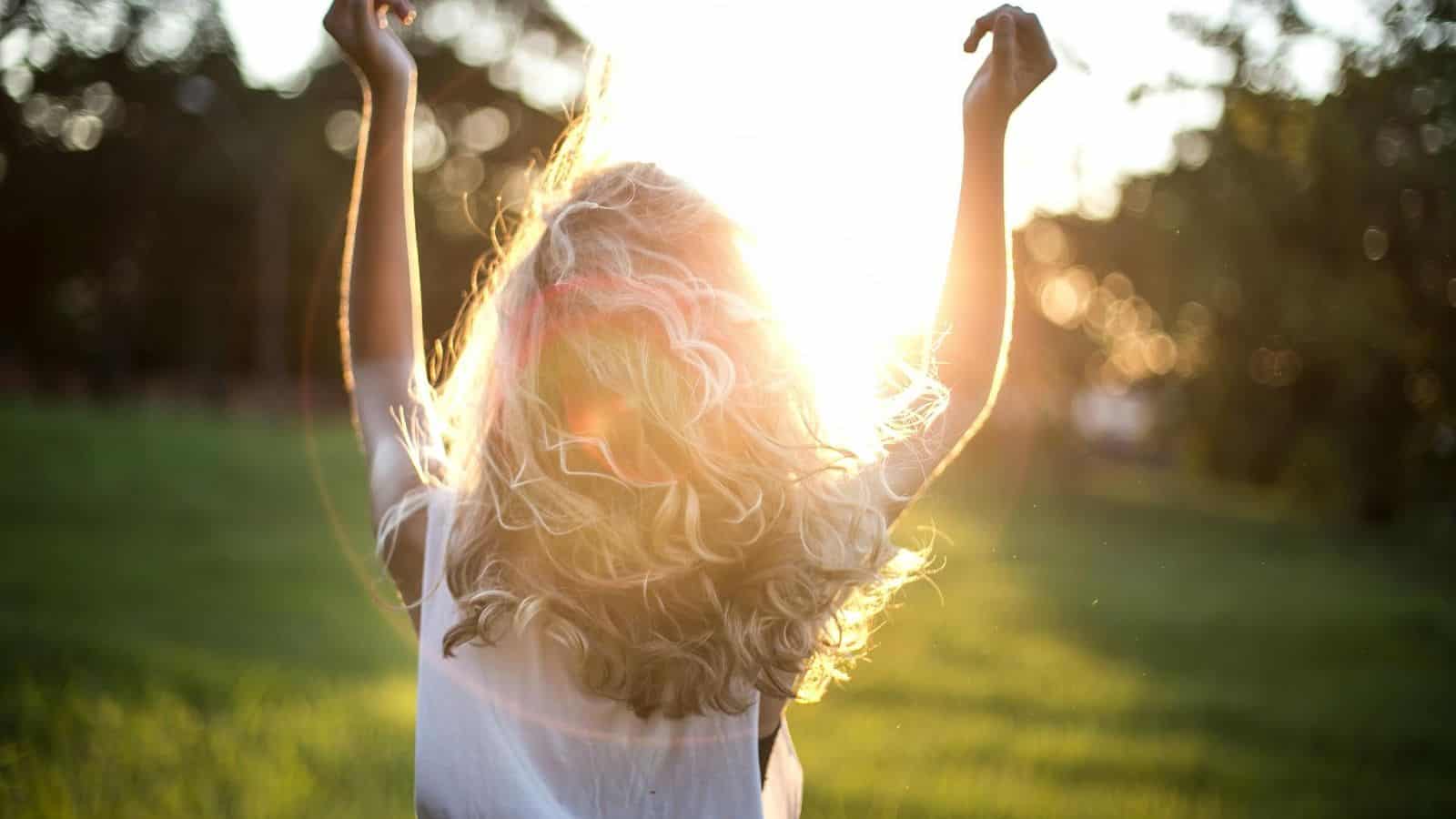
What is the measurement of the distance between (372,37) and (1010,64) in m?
0.84

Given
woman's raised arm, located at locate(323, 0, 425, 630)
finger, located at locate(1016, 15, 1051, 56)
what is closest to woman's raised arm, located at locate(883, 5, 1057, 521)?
finger, located at locate(1016, 15, 1051, 56)

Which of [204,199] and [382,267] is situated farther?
[204,199]

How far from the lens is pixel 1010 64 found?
1.65 meters

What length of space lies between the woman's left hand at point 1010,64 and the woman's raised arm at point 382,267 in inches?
29.7

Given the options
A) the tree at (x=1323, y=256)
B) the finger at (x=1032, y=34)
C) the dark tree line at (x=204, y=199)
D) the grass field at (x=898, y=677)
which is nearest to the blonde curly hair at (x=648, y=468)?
the finger at (x=1032, y=34)

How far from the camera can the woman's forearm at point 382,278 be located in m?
1.68

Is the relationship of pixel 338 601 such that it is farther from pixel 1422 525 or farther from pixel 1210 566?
pixel 1422 525

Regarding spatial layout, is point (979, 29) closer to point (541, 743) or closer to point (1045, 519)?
point (541, 743)

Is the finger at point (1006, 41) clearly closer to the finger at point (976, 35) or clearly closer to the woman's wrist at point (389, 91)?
the finger at point (976, 35)

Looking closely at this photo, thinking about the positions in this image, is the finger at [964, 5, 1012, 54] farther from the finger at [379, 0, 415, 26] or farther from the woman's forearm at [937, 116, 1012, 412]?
the finger at [379, 0, 415, 26]

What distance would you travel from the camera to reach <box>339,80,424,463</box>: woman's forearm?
168cm

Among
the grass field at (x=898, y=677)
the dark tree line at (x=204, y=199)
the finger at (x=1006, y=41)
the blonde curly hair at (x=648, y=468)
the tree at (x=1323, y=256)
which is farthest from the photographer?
the dark tree line at (x=204, y=199)

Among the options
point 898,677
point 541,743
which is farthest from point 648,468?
point 898,677

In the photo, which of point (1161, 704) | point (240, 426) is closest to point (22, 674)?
point (1161, 704)
